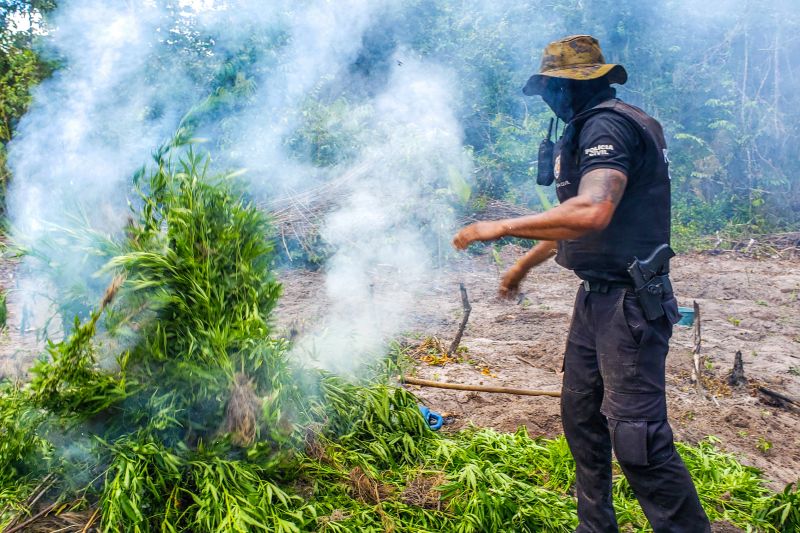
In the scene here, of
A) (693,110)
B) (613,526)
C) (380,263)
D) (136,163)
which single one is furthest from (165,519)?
(693,110)

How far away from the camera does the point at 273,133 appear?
8.55 metres

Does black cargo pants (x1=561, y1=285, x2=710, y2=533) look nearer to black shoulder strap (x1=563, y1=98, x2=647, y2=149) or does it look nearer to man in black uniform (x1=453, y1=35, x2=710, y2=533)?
man in black uniform (x1=453, y1=35, x2=710, y2=533)

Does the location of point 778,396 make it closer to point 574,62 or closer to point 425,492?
point 425,492

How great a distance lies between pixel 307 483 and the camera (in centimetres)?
303

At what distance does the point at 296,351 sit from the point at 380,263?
5.31 m

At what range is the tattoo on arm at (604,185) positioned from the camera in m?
2.24

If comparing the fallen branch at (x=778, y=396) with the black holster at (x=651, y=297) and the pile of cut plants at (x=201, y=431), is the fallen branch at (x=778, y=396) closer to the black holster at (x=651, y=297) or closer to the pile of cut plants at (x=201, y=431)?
the pile of cut plants at (x=201, y=431)

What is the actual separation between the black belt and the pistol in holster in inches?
2.2

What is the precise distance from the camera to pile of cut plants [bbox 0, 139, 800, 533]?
258 centimetres

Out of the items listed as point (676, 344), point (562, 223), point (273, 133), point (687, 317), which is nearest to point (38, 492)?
point (562, 223)

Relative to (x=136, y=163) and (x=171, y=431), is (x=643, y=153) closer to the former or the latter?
(x=171, y=431)

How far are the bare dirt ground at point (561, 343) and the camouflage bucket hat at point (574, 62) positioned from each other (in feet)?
7.60

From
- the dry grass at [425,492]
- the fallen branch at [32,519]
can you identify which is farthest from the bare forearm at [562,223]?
the fallen branch at [32,519]

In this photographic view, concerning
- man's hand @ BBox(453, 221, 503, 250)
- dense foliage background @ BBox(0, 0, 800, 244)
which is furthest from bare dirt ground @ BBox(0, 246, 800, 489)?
dense foliage background @ BBox(0, 0, 800, 244)
